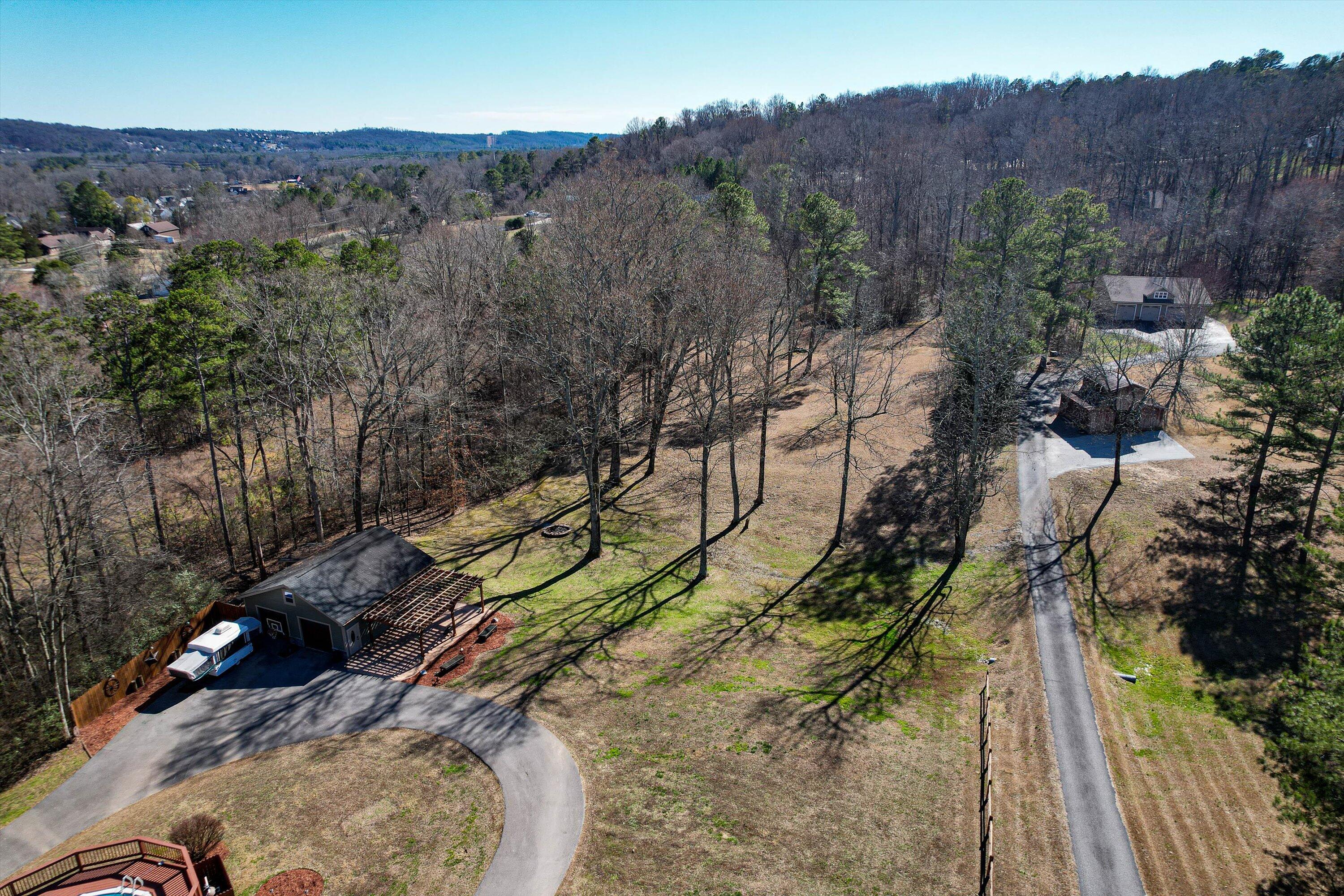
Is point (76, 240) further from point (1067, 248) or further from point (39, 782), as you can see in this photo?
point (1067, 248)

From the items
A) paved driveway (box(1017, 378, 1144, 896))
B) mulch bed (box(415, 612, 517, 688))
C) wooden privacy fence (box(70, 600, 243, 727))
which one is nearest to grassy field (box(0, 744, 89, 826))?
wooden privacy fence (box(70, 600, 243, 727))

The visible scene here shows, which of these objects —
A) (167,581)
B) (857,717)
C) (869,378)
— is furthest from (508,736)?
(869,378)

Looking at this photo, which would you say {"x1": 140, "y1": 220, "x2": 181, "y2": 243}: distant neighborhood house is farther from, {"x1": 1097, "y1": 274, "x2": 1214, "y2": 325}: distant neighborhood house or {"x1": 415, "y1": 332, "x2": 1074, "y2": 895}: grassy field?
{"x1": 1097, "y1": 274, "x2": 1214, "y2": 325}: distant neighborhood house

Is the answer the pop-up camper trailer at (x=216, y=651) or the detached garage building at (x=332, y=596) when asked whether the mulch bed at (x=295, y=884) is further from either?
the pop-up camper trailer at (x=216, y=651)

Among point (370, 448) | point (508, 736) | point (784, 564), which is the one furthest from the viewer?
point (370, 448)

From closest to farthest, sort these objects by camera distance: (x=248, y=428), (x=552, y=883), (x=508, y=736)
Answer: (x=552, y=883), (x=508, y=736), (x=248, y=428)

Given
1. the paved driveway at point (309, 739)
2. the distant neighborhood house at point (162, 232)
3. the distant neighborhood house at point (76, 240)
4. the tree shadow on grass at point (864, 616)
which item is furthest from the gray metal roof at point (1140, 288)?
the distant neighborhood house at point (162, 232)

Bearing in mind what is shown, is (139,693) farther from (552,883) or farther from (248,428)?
(248,428)
